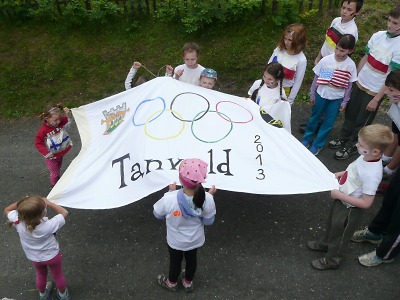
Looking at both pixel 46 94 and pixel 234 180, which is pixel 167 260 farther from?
pixel 46 94

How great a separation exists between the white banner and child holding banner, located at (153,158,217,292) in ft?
1.38

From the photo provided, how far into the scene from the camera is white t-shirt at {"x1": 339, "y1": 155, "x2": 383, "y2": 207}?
3316 millimetres

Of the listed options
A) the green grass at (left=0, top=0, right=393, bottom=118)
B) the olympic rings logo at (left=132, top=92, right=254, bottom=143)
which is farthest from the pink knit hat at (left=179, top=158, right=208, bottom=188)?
the green grass at (left=0, top=0, right=393, bottom=118)

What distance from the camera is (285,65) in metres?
4.89

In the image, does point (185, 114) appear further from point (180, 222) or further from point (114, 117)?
point (180, 222)

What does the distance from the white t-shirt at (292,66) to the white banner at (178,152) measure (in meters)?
0.83

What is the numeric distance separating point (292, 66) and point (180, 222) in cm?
260

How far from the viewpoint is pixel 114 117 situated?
4.41 m

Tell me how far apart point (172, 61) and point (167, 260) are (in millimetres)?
4434

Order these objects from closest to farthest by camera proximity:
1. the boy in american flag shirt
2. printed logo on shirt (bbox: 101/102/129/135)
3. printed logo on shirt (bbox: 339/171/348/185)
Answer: printed logo on shirt (bbox: 339/171/348/185)
printed logo on shirt (bbox: 101/102/129/135)
the boy in american flag shirt

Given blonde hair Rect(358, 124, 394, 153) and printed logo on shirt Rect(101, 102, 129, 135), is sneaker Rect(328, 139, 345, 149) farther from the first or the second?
printed logo on shirt Rect(101, 102, 129, 135)

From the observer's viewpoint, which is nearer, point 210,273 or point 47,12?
point 210,273

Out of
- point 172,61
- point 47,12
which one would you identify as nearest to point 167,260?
point 172,61

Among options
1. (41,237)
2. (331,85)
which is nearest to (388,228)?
(331,85)
